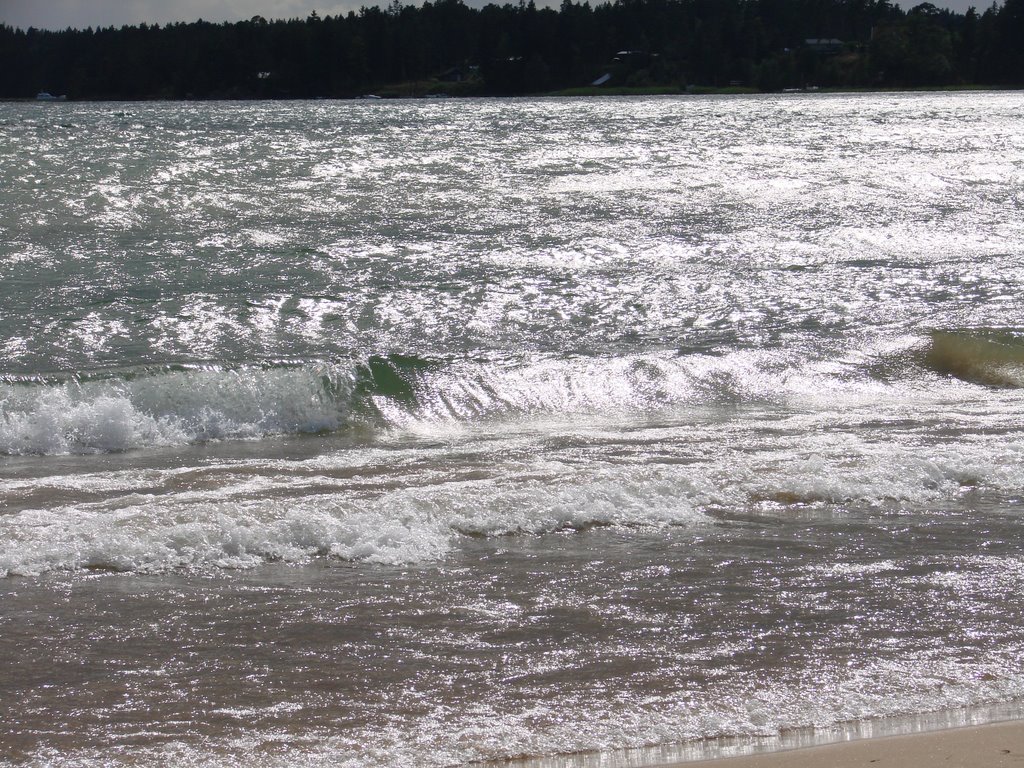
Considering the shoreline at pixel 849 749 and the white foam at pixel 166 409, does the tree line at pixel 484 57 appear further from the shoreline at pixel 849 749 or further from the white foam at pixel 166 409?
the shoreline at pixel 849 749

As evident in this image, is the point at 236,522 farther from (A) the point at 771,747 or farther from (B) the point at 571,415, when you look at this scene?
(B) the point at 571,415

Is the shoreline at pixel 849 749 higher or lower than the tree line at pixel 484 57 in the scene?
lower

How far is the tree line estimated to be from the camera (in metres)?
132

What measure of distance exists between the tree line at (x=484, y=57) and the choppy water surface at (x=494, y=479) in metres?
115

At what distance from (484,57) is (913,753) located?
142865mm

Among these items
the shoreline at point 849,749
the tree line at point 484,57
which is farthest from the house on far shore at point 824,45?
the shoreline at point 849,749

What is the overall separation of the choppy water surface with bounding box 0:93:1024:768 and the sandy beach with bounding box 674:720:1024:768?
0.20m

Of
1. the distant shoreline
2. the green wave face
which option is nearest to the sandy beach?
the green wave face

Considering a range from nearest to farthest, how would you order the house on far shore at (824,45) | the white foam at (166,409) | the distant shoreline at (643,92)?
the white foam at (166,409) → the distant shoreline at (643,92) → the house on far shore at (824,45)

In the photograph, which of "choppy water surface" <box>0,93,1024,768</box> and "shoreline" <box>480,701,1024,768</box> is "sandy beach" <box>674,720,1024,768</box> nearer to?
→ "shoreline" <box>480,701,1024,768</box>

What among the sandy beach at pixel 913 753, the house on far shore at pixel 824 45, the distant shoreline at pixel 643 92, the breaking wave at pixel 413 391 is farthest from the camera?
the house on far shore at pixel 824 45

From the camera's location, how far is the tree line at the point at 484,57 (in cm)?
13150

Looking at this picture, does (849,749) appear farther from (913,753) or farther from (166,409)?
(166,409)

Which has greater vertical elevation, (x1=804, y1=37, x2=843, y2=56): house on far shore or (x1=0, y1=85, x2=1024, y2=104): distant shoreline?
(x1=804, y1=37, x2=843, y2=56): house on far shore
